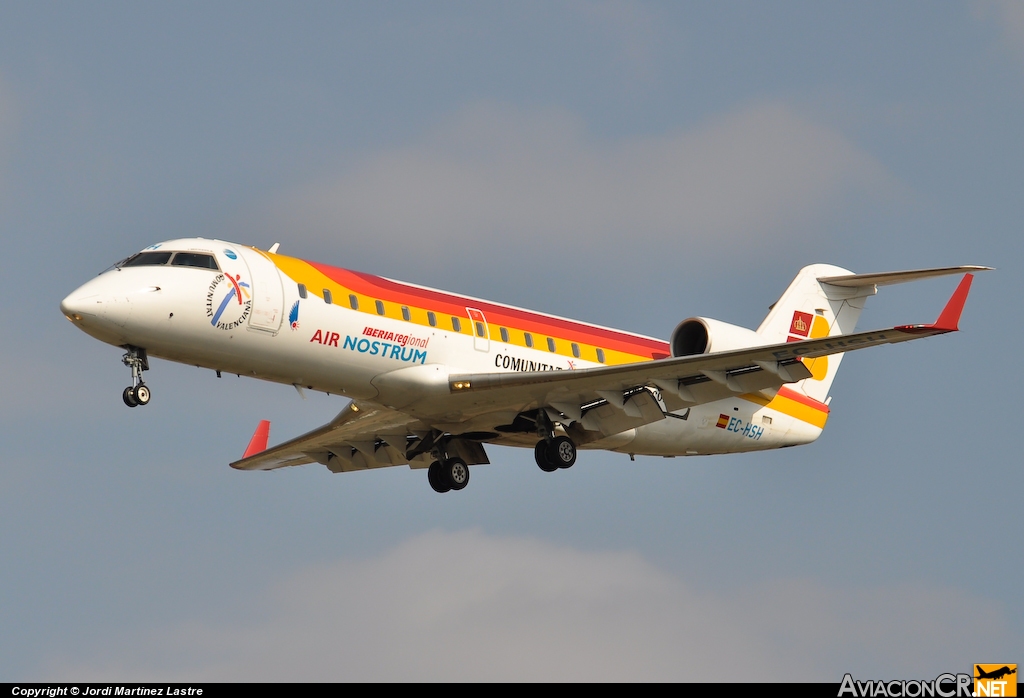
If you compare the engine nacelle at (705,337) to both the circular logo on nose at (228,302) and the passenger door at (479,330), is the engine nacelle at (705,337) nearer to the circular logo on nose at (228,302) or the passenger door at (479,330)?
the passenger door at (479,330)

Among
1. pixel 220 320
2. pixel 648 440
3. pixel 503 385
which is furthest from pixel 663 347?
pixel 220 320

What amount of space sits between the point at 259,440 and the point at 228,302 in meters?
9.60

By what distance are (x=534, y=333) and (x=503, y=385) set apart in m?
2.12

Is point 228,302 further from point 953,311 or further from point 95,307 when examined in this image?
point 953,311

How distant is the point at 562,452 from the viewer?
88.3 feet

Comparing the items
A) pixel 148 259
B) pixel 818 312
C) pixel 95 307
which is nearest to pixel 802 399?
pixel 818 312

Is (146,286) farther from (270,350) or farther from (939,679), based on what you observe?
(939,679)

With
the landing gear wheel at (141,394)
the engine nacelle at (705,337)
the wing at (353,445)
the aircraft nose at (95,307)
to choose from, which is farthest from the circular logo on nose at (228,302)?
the engine nacelle at (705,337)

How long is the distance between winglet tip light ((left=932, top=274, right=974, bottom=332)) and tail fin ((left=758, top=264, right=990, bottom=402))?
21.3 feet

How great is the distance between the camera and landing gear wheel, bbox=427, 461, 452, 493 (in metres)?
28.5

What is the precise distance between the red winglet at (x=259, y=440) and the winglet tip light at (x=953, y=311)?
51.9 feet

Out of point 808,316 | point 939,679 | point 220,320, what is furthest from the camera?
point 808,316

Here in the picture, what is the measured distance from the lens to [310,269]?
24828 millimetres

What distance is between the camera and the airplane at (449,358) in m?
23.6
